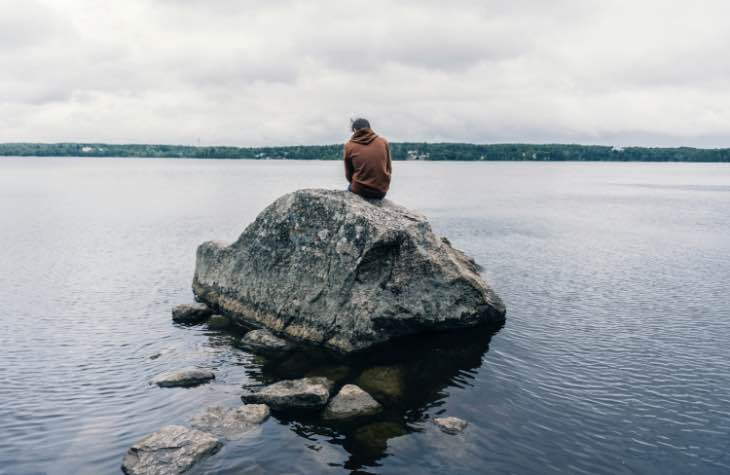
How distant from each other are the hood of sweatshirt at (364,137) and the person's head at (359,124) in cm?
13

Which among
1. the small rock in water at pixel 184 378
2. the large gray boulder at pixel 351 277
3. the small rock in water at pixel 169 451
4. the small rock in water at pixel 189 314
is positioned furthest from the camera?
the small rock in water at pixel 189 314

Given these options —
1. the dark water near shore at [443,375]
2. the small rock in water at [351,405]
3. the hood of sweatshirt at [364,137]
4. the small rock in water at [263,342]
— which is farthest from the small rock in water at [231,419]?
the hood of sweatshirt at [364,137]

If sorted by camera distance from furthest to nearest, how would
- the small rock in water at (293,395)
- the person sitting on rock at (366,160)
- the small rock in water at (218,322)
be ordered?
the small rock in water at (218,322) → the person sitting on rock at (366,160) → the small rock in water at (293,395)

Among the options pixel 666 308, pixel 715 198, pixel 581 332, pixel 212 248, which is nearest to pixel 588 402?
pixel 581 332

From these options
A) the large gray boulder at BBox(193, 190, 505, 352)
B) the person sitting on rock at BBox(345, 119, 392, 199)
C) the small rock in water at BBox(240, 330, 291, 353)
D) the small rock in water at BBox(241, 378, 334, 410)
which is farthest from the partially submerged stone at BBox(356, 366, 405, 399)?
the person sitting on rock at BBox(345, 119, 392, 199)

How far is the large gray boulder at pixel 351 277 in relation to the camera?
1781 centimetres

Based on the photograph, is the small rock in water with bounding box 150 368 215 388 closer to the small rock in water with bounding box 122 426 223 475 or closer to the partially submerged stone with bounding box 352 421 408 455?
the small rock in water with bounding box 122 426 223 475

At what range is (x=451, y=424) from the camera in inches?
510

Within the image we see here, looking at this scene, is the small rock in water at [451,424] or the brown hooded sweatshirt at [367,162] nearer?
the small rock in water at [451,424]

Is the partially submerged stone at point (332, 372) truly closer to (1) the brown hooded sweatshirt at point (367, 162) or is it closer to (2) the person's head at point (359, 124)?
(1) the brown hooded sweatshirt at point (367, 162)

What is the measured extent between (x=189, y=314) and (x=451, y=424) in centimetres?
1324

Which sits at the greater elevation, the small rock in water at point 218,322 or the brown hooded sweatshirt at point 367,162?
the brown hooded sweatshirt at point 367,162

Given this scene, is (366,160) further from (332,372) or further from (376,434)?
(376,434)

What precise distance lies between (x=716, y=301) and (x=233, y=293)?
22599mm
